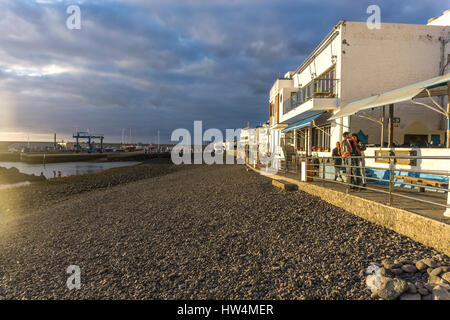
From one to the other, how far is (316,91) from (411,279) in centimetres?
1090

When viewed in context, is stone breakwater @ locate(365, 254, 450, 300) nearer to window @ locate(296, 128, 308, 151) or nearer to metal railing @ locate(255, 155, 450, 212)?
metal railing @ locate(255, 155, 450, 212)

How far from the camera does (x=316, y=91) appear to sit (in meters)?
12.6

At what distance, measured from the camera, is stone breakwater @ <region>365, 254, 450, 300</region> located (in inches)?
117

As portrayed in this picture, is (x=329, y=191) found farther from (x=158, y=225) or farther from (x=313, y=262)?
(x=158, y=225)

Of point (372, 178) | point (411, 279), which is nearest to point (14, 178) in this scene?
point (372, 178)

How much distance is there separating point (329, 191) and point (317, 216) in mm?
1322

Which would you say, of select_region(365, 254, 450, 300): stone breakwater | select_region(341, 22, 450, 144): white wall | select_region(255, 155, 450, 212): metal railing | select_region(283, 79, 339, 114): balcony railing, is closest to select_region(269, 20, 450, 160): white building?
select_region(341, 22, 450, 144): white wall

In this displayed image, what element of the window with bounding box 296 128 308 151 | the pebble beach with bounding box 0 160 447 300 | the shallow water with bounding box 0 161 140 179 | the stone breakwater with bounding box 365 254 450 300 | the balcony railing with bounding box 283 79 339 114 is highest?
the balcony railing with bounding box 283 79 339 114

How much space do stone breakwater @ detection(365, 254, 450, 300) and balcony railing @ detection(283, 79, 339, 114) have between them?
969 centimetres

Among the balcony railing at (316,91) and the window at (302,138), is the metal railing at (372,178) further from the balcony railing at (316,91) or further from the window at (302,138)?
the window at (302,138)

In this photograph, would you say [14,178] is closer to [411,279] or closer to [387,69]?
[387,69]

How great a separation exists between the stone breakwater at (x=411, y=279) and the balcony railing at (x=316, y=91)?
9.69 meters

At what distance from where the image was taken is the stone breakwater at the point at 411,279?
2.96 m
